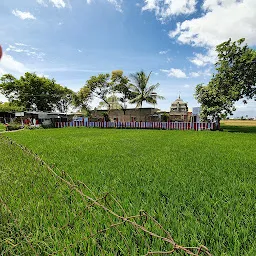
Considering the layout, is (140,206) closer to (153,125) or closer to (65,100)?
(153,125)

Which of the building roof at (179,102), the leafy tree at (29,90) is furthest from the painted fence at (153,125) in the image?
the building roof at (179,102)

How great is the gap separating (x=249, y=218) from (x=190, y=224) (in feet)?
2.06

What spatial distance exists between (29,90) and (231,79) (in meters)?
28.3

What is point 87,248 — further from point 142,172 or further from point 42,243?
point 142,172

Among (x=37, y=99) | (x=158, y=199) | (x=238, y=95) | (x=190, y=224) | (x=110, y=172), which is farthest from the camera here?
(x=37, y=99)

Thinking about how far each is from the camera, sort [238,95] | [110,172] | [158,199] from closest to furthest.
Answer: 1. [158,199]
2. [110,172]
3. [238,95]

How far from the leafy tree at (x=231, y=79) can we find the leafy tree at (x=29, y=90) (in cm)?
2586

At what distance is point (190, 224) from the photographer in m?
1.94

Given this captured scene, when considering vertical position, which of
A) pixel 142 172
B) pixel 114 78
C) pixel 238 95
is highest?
pixel 114 78

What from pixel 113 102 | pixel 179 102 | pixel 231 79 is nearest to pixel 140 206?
pixel 231 79

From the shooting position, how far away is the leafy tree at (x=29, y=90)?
3209 cm

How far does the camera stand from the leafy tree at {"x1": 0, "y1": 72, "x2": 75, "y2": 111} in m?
32.1

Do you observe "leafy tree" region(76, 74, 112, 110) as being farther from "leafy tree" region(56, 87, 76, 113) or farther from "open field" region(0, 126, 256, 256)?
"open field" region(0, 126, 256, 256)

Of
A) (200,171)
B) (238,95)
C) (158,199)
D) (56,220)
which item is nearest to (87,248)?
(56,220)
